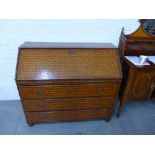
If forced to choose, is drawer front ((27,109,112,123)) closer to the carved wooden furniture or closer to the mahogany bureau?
the mahogany bureau

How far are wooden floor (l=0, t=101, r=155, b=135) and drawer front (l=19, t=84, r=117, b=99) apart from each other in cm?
55

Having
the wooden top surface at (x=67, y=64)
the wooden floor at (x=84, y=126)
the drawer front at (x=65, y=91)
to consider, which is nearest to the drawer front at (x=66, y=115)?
the wooden floor at (x=84, y=126)

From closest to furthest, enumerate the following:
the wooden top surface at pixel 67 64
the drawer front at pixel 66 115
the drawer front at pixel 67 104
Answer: the wooden top surface at pixel 67 64 < the drawer front at pixel 67 104 < the drawer front at pixel 66 115

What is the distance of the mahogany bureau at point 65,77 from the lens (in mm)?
1618

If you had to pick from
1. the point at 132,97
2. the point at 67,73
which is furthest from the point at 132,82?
the point at 67,73

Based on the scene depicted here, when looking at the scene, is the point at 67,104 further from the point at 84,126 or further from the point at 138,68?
the point at 138,68

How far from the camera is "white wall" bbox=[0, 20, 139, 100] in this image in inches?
75.5

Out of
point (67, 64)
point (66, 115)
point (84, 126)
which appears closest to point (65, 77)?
point (67, 64)

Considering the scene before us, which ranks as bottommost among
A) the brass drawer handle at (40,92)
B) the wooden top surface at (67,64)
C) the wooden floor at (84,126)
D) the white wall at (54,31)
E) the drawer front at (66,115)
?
the wooden floor at (84,126)

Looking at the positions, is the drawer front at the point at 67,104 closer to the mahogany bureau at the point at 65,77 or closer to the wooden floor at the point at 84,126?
the mahogany bureau at the point at 65,77

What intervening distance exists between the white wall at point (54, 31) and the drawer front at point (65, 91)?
2.37ft

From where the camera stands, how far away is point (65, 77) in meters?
1.63

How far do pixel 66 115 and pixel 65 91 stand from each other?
0.40 metres
